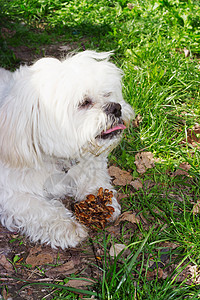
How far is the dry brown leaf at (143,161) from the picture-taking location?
10.8 feet

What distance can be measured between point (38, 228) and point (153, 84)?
1.90 meters

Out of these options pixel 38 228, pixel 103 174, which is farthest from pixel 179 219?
pixel 38 228

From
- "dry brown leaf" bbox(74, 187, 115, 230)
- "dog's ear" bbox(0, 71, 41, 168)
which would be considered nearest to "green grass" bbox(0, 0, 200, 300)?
"dry brown leaf" bbox(74, 187, 115, 230)

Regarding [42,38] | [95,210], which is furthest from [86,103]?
[42,38]

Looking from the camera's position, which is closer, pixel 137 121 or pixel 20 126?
pixel 20 126

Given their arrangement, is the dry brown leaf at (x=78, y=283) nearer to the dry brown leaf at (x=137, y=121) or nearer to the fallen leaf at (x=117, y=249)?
the fallen leaf at (x=117, y=249)

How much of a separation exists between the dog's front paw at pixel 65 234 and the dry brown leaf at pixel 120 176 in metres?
0.64

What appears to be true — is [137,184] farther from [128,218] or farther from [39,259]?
[39,259]

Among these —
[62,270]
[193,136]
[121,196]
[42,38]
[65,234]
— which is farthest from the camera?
[42,38]

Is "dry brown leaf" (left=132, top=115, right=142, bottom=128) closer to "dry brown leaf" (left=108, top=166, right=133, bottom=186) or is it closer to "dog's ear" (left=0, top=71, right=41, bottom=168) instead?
"dry brown leaf" (left=108, top=166, right=133, bottom=186)

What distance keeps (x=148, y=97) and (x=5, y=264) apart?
2.11m

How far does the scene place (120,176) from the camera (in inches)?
128

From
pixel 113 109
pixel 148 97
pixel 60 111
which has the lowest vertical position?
pixel 148 97

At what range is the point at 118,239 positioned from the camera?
2.70 metres
